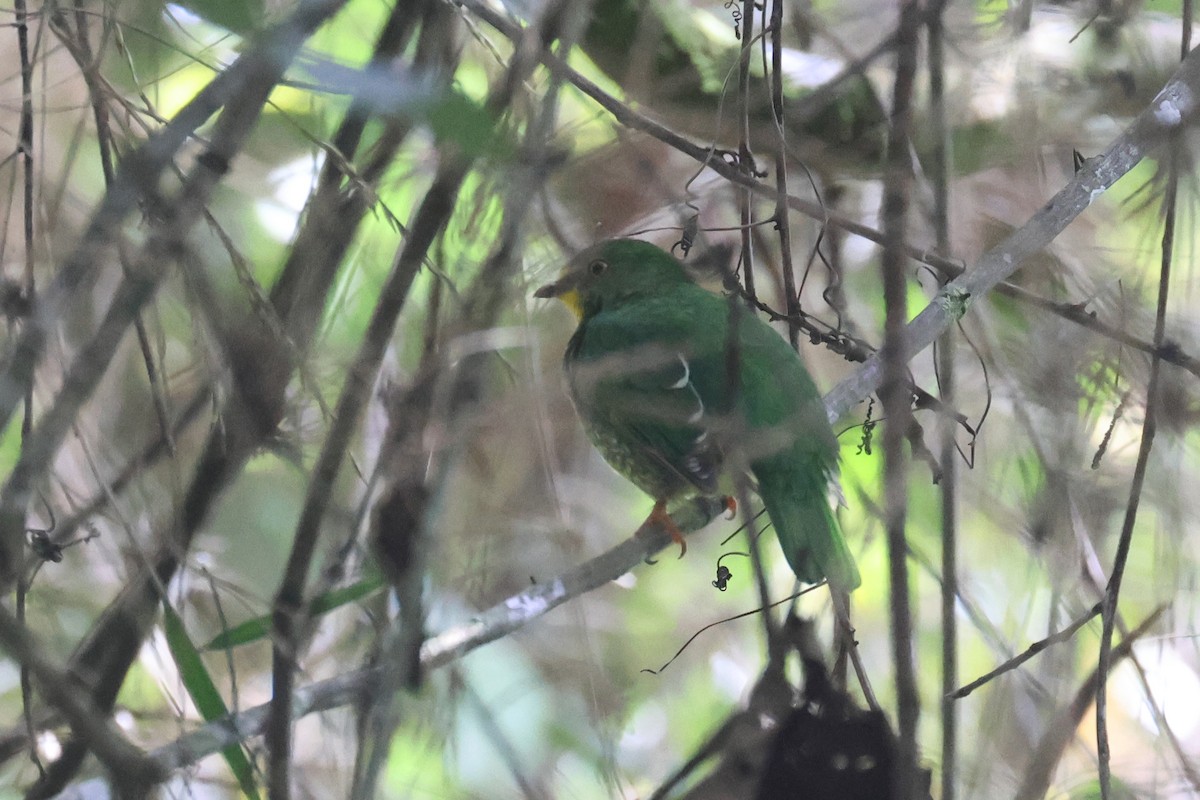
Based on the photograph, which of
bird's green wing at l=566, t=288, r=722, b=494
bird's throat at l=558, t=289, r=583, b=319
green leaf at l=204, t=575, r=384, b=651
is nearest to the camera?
green leaf at l=204, t=575, r=384, b=651

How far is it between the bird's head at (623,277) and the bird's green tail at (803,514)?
2.73 ft

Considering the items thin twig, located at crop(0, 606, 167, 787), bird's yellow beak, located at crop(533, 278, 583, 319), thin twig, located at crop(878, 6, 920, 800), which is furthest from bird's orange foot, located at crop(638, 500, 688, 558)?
thin twig, located at crop(0, 606, 167, 787)

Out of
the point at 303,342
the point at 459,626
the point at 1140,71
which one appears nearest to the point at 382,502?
the point at 459,626

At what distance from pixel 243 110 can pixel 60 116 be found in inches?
33.4

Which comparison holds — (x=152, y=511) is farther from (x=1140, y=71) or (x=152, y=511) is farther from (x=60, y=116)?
(x=1140, y=71)

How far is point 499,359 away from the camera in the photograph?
2.17m

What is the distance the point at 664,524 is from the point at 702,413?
1.10 feet

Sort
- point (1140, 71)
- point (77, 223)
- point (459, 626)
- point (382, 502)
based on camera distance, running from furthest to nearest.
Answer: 1. point (1140, 71)
2. point (77, 223)
3. point (459, 626)
4. point (382, 502)

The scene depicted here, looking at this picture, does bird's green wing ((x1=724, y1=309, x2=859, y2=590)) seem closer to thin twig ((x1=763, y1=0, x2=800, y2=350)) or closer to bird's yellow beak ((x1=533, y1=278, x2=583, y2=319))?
thin twig ((x1=763, y1=0, x2=800, y2=350))

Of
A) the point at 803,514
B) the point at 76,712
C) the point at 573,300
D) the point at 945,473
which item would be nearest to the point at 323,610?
the point at 76,712

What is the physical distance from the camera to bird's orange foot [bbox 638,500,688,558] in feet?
8.64

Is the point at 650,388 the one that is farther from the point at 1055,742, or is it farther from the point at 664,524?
the point at 1055,742

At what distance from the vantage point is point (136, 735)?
234 centimetres

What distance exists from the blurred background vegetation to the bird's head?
0.61 ft
